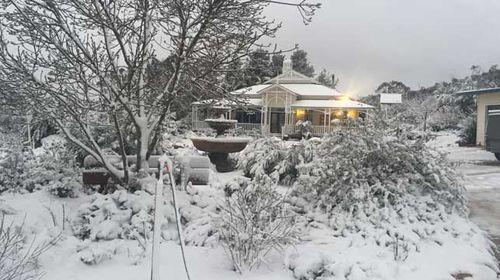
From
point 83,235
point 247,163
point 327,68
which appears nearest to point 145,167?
point 83,235

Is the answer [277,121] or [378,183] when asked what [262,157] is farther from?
[277,121]

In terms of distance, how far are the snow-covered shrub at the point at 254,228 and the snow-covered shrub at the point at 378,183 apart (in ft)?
3.48

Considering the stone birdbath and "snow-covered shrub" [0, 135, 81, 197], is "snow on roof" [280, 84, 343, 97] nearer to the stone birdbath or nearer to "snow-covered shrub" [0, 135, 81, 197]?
the stone birdbath

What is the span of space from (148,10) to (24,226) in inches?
116

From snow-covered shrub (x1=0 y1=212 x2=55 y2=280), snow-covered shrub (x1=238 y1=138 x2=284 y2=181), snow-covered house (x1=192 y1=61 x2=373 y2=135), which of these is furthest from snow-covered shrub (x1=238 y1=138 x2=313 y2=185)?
snow-covered house (x1=192 y1=61 x2=373 y2=135)

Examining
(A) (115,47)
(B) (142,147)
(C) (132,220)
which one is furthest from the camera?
(B) (142,147)

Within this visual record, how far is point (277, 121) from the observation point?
3262 cm

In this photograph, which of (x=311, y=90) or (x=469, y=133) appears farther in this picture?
(x=311, y=90)

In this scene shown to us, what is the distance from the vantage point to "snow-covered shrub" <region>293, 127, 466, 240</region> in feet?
17.7

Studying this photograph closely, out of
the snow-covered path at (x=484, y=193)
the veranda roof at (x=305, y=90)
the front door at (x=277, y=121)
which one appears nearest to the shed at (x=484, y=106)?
the snow-covered path at (x=484, y=193)

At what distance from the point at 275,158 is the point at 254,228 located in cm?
431

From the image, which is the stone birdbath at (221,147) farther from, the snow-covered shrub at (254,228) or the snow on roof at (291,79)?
the snow on roof at (291,79)

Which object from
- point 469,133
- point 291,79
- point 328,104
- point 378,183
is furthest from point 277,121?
point 378,183

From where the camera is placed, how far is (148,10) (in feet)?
17.6
